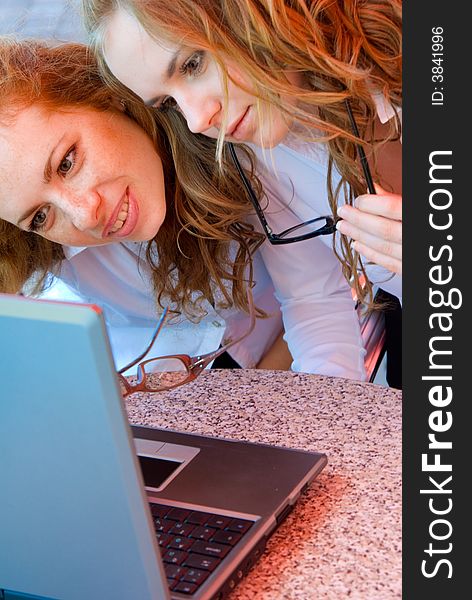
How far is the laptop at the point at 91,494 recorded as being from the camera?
56cm

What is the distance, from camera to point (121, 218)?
4.52ft

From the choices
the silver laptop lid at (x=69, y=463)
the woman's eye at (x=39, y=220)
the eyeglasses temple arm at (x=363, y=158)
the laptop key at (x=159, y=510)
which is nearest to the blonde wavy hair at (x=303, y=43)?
the eyeglasses temple arm at (x=363, y=158)

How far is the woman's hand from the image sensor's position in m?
1.18

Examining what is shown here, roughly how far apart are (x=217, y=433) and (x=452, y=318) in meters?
0.33

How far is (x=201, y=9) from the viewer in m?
1.18

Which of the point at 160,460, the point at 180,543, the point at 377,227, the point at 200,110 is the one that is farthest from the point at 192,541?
the point at 200,110

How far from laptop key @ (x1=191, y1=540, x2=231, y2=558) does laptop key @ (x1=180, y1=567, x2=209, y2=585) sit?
0.02 m

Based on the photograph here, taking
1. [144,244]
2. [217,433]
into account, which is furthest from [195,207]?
[217,433]

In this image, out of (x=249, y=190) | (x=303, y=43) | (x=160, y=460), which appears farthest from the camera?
(x=249, y=190)

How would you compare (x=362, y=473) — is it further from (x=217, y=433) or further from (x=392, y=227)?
(x=392, y=227)

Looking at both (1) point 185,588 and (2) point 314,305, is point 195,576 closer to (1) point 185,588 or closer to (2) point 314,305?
(1) point 185,588

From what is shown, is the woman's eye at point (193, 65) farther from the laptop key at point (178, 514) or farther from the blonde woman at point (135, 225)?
the laptop key at point (178, 514)

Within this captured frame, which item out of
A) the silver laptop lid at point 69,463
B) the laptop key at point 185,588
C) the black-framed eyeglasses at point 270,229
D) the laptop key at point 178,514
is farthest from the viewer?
the black-framed eyeglasses at point 270,229

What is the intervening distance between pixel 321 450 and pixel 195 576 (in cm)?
28
